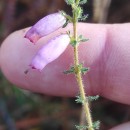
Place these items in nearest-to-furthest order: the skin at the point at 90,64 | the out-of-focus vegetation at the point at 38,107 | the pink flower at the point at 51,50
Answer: the pink flower at the point at 51,50, the skin at the point at 90,64, the out-of-focus vegetation at the point at 38,107

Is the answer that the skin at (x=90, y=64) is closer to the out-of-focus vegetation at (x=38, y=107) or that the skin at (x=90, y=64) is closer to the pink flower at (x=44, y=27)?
the pink flower at (x=44, y=27)

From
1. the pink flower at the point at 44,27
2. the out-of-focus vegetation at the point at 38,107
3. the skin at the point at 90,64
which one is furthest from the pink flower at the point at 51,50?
the out-of-focus vegetation at the point at 38,107

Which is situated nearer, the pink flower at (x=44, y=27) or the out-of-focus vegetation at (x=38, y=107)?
the pink flower at (x=44, y=27)

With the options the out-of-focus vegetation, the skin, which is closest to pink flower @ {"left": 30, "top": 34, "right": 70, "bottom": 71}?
the skin

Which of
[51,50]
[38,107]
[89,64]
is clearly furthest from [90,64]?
[38,107]

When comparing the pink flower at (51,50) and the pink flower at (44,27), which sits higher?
the pink flower at (44,27)

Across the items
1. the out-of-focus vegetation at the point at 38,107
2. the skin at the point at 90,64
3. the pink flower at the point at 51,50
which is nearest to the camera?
the pink flower at the point at 51,50

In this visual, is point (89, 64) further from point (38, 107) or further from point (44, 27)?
point (38, 107)
